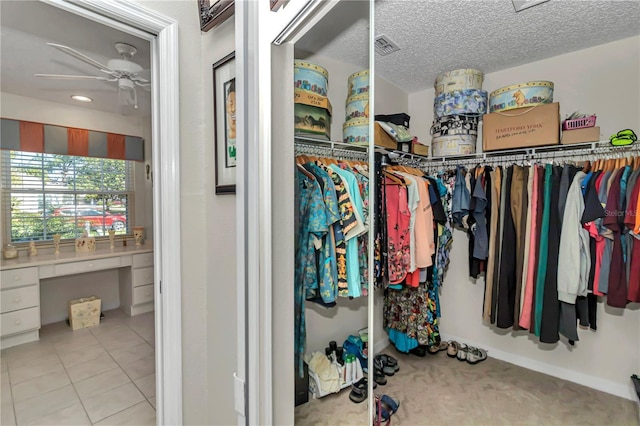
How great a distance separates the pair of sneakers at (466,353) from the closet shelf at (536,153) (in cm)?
157

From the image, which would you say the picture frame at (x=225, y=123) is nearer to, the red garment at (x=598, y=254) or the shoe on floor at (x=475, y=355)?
the red garment at (x=598, y=254)

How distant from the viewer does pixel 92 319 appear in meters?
3.11

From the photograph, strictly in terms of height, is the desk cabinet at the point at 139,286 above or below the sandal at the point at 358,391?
below

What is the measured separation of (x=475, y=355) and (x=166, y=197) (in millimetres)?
2513

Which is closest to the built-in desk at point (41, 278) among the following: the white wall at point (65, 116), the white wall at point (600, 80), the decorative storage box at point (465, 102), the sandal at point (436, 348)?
the white wall at point (65, 116)

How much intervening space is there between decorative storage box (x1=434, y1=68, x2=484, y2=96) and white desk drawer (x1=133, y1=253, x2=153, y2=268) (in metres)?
3.52

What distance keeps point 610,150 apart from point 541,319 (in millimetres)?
1167

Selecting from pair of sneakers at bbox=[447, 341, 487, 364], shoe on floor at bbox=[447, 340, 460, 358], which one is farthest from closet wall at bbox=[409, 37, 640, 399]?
shoe on floor at bbox=[447, 340, 460, 358]

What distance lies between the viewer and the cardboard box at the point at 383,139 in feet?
6.04

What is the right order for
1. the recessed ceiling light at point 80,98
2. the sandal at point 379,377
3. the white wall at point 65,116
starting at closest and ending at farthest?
the sandal at point 379,377 < the white wall at point 65,116 < the recessed ceiling light at point 80,98

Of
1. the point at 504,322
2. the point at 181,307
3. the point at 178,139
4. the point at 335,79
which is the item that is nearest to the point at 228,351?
the point at 181,307

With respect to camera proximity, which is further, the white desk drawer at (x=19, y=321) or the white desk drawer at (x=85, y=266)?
the white desk drawer at (x=85, y=266)

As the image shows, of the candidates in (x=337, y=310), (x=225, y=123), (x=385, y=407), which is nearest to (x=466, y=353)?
(x=385, y=407)

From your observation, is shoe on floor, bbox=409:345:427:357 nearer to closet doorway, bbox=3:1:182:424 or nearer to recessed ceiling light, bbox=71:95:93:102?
closet doorway, bbox=3:1:182:424
